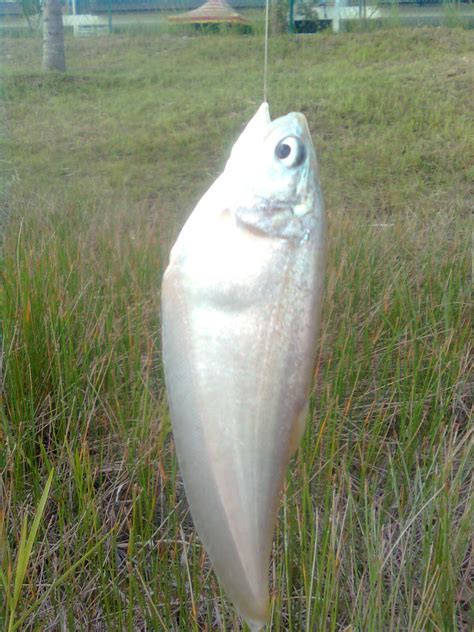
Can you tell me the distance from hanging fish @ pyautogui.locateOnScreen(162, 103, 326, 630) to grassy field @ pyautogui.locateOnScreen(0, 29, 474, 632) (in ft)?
0.93

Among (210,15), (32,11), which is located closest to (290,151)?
(210,15)

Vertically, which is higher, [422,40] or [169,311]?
[422,40]

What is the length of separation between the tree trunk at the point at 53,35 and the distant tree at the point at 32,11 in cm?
7

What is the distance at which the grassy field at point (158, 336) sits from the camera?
0.87 m

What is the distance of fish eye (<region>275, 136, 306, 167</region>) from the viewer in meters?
0.40

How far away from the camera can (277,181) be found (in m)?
0.39

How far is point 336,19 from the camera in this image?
106 inches

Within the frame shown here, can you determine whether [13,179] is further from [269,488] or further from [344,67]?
[269,488]

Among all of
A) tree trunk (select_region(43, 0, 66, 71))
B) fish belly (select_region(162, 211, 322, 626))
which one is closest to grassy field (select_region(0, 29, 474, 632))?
tree trunk (select_region(43, 0, 66, 71))

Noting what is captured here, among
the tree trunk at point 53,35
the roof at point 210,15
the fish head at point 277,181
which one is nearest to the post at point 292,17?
the roof at point 210,15

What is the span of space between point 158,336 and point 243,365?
42.3 inches

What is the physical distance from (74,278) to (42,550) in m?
0.58

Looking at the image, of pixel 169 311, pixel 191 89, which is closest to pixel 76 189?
pixel 191 89

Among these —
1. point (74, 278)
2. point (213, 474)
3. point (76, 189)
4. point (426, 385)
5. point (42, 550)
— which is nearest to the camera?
point (213, 474)
